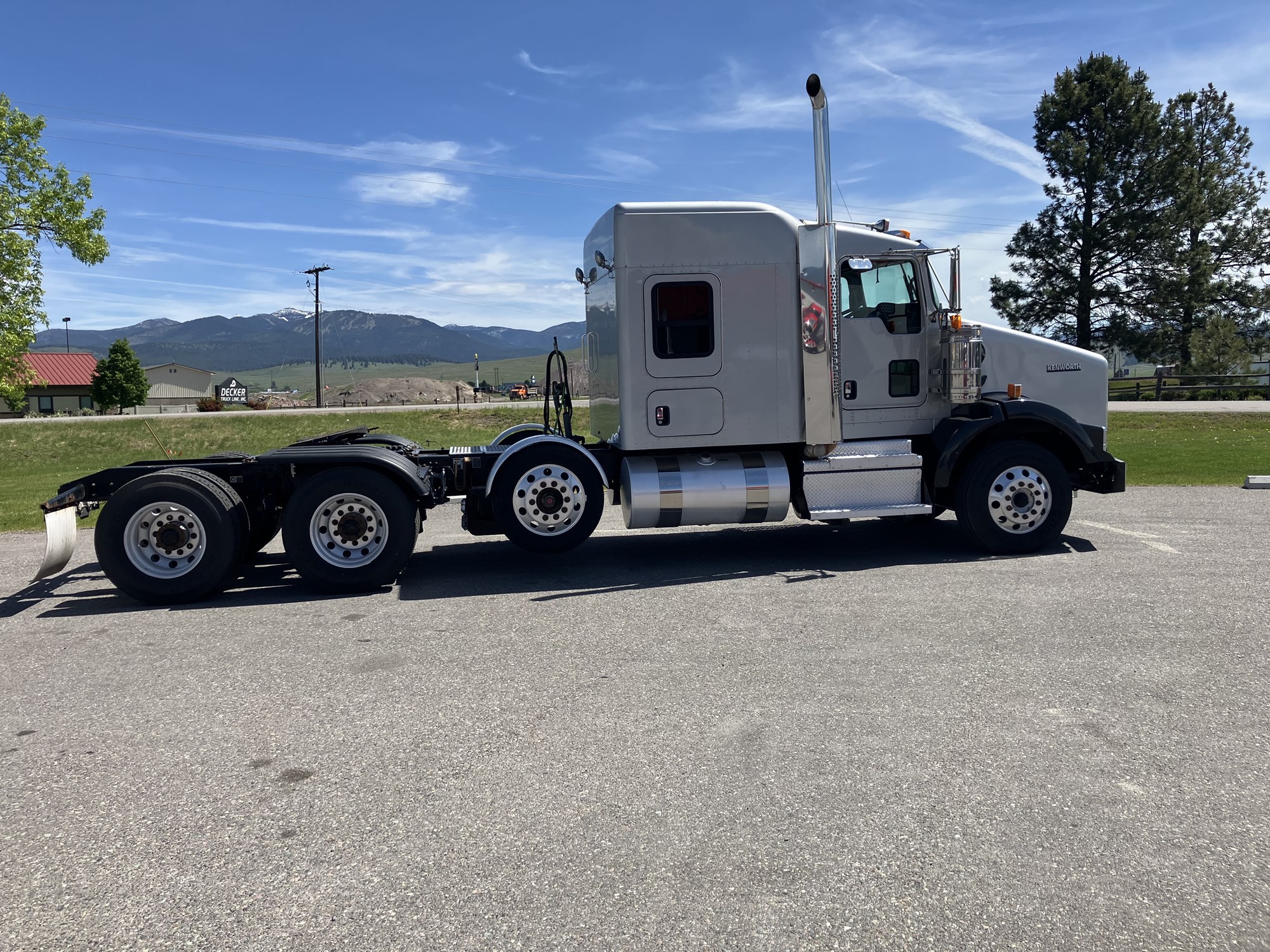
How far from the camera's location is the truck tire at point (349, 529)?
25.2 ft

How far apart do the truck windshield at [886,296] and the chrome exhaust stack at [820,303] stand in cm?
21

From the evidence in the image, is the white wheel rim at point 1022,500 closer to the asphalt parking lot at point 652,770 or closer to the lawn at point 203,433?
the asphalt parking lot at point 652,770

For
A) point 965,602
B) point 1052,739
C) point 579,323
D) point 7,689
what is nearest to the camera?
point 1052,739

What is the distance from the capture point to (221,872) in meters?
3.23

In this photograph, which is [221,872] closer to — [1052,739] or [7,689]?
[7,689]

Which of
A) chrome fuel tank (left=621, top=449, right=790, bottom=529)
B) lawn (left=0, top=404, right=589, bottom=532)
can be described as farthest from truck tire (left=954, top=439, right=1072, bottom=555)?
lawn (left=0, top=404, right=589, bottom=532)

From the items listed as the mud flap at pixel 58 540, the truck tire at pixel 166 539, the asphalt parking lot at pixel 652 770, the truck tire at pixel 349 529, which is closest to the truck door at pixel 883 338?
the asphalt parking lot at pixel 652 770

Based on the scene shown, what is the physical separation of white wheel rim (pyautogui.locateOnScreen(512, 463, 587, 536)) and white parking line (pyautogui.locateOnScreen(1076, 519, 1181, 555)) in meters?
5.35

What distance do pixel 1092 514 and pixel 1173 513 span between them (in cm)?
84

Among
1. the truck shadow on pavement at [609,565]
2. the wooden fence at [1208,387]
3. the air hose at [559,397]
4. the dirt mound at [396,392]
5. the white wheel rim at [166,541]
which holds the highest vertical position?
the dirt mound at [396,392]

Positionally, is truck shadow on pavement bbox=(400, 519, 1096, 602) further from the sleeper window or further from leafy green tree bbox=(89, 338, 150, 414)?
leafy green tree bbox=(89, 338, 150, 414)

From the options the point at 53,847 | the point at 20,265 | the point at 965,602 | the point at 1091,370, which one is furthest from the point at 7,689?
the point at 20,265

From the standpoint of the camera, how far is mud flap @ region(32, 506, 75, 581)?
739 cm

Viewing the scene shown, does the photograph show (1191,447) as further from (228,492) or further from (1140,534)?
(228,492)
